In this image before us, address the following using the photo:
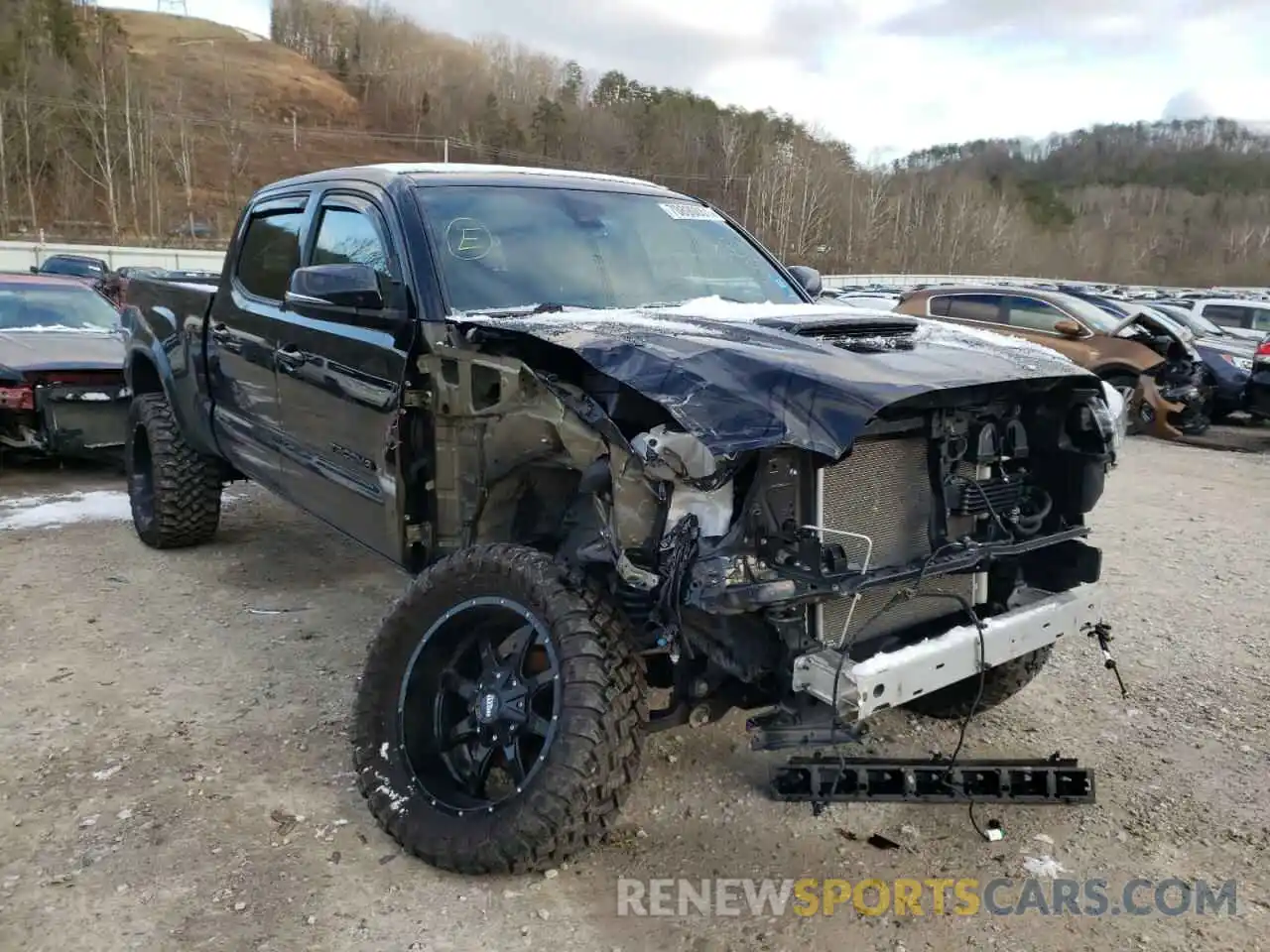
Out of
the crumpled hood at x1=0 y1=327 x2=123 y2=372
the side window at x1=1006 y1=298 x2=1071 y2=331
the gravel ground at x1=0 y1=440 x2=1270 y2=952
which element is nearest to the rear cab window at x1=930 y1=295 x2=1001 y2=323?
the side window at x1=1006 y1=298 x2=1071 y2=331

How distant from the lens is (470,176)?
13.0 feet

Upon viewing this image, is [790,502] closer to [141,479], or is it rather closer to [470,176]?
[470,176]

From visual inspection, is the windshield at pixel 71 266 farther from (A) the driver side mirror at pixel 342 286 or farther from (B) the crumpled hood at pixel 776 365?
(B) the crumpled hood at pixel 776 365

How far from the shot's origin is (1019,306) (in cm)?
1266

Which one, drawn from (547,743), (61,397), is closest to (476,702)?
(547,743)

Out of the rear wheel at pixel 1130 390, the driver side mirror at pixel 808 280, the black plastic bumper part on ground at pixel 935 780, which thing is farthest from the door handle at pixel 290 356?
the rear wheel at pixel 1130 390

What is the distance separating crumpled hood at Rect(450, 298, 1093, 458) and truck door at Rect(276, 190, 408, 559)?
1.53 feet

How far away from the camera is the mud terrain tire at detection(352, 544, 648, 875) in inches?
103

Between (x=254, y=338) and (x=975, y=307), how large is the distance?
10.5 metres

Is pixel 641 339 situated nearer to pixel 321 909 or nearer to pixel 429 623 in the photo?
pixel 429 623

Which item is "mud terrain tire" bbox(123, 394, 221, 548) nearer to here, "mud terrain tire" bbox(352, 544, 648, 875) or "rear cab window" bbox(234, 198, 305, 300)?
"rear cab window" bbox(234, 198, 305, 300)

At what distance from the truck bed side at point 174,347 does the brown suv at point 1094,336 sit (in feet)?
30.6

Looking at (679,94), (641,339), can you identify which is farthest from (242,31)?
(641,339)
